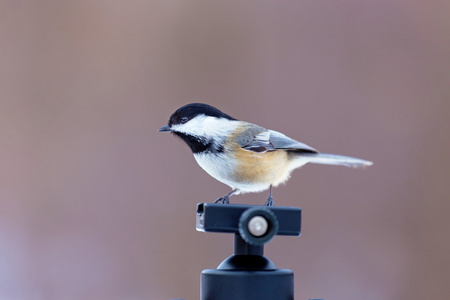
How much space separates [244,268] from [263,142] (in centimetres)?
45

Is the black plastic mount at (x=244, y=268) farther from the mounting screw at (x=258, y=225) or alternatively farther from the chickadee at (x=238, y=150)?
the chickadee at (x=238, y=150)

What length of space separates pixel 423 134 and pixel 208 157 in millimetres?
1130

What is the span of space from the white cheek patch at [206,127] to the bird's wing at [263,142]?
5 cm

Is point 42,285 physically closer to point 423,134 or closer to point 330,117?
point 330,117

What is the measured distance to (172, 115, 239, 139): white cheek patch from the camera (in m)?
0.86

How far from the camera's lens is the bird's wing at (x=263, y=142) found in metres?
0.96

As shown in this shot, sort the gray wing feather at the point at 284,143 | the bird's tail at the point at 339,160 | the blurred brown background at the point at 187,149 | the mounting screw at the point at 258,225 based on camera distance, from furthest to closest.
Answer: the blurred brown background at the point at 187,149 → the gray wing feather at the point at 284,143 → the bird's tail at the point at 339,160 → the mounting screw at the point at 258,225

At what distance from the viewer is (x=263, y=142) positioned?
3.26 ft

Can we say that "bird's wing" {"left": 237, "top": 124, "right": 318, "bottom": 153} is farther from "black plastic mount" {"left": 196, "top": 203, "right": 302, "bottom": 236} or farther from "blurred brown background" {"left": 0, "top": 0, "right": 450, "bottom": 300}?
"blurred brown background" {"left": 0, "top": 0, "right": 450, "bottom": 300}

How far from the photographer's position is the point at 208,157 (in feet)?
2.93

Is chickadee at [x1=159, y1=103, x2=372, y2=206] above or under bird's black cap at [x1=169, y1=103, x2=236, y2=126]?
→ under

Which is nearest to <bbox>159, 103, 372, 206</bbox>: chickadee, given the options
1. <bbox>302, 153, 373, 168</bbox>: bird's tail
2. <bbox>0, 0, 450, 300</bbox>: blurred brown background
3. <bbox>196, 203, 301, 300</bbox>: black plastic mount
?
<bbox>302, 153, 373, 168</bbox>: bird's tail

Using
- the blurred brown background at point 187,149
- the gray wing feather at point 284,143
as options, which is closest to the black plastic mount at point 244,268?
the gray wing feather at point 284,143

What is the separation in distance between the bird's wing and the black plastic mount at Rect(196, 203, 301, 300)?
1.28ft
